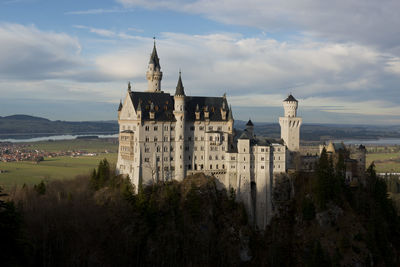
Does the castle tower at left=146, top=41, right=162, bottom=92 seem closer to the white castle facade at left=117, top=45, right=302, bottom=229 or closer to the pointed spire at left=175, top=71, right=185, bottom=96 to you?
the white castle facade at left=117, top=45, right=302, bottom=229

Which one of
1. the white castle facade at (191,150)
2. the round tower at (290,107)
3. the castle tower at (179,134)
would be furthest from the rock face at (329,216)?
the castle tower at (179,134)

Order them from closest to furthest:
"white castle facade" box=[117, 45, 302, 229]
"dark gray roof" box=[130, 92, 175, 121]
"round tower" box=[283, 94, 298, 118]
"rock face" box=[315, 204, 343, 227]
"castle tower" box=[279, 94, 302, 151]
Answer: "rock face" box=[315, 204, 343, 227] → "white castle facade" box=[117, 45, 302, 229] → "dark gray roof" box=[130, 92, 175, 121] → "castle tower" box=[279, 94, 302, 151] → "round tower" box=[283, 94, 298, 118]

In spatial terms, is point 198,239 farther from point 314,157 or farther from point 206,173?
point 314,157

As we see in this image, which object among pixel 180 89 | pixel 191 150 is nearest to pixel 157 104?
pixel 180 89

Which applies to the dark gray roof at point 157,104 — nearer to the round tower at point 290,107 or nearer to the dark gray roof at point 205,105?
the dark gray roof at point 205,105

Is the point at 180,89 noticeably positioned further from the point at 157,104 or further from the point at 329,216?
the point at 329,216

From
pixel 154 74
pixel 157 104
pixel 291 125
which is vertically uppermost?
pixel 154 74

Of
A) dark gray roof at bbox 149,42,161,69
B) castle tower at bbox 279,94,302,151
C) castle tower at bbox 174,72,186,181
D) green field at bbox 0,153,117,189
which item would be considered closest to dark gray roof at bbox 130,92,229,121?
castle tower at bbox 174,72,186,181

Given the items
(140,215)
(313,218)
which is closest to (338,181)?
(313,218)
